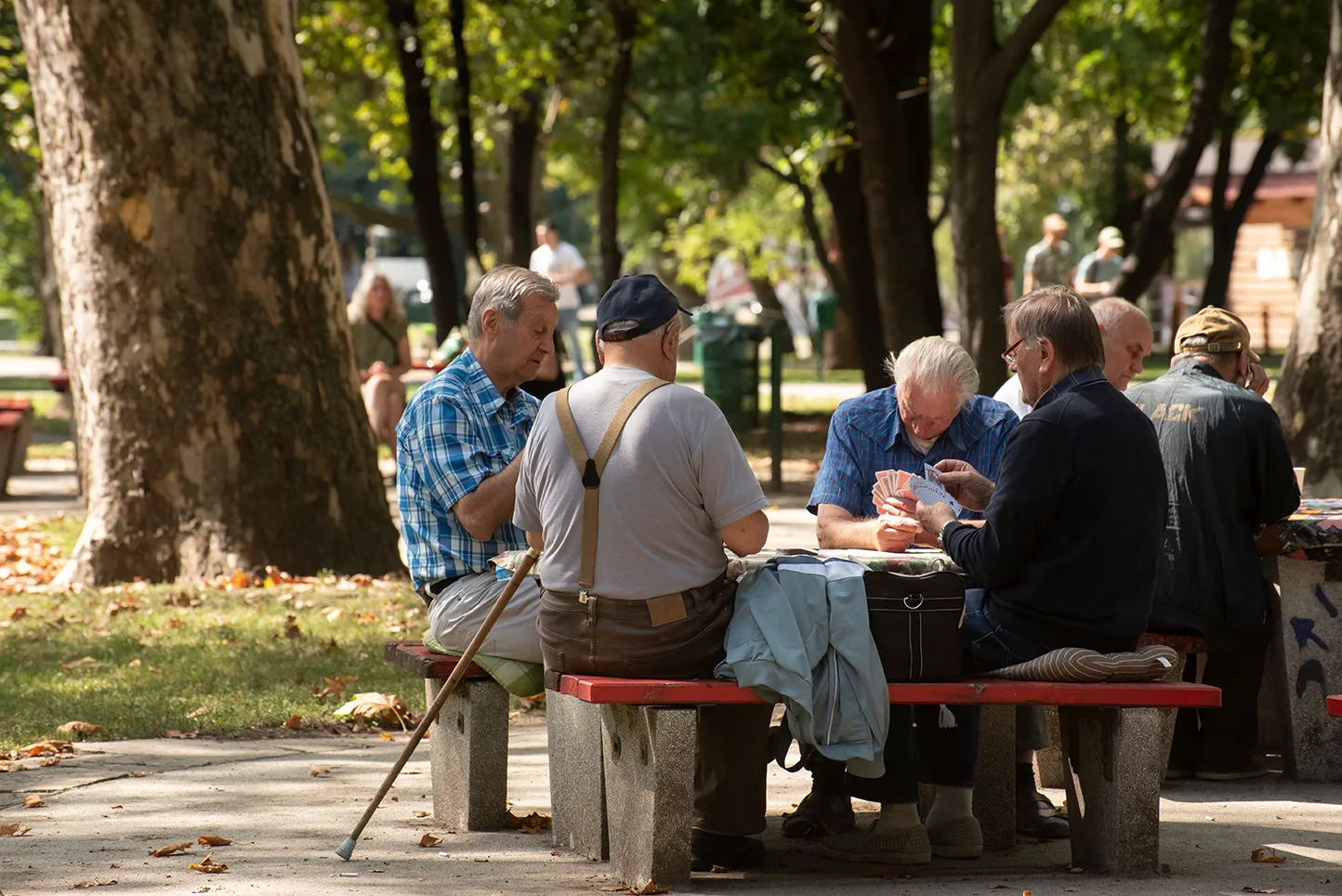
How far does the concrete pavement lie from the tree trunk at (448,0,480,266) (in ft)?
49.1

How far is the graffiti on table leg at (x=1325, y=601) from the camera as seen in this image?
667 centimetres

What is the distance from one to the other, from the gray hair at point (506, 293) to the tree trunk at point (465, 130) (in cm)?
1566

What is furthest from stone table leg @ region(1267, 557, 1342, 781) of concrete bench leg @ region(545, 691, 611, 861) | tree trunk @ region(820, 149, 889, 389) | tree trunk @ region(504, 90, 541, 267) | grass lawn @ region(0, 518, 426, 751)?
tree trunk @ region(504, 90, 541, 267)

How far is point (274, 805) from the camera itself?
6121 millimetres

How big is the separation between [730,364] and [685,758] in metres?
15.0

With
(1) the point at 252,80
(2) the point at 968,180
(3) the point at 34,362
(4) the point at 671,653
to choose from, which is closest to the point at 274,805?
(4) the point at 671,653

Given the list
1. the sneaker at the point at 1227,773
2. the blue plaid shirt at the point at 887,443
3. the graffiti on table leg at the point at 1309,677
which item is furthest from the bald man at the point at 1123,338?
the sneaker at the point at 1227,773

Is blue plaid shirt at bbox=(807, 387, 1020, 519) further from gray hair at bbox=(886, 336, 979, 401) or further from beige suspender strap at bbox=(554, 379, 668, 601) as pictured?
beige suspender strap at bbox=(554, 379, 668, 601)

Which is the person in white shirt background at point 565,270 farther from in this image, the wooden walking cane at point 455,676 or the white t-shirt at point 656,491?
the white t-shirt at point 656,491

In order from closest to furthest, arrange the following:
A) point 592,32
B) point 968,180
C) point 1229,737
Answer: point 1229,737
point 968,180
point 592,32

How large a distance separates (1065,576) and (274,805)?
108 inches

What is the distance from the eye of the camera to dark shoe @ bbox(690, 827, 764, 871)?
17.3ft

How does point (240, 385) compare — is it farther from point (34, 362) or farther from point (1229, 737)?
point (34, 362)

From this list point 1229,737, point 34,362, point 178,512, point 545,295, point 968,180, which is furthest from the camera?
point 34,362
